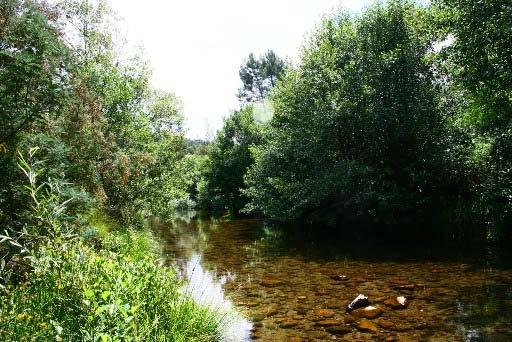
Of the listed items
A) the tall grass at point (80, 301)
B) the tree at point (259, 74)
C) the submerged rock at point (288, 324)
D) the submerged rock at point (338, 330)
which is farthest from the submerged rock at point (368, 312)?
the tree at point (259, 74)

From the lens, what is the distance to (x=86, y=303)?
365 centimetres

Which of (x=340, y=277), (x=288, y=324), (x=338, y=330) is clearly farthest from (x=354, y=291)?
(x=288, y=324)

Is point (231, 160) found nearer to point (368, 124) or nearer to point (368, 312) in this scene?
point (368, 124)

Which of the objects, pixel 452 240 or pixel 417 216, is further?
pixel 417 216

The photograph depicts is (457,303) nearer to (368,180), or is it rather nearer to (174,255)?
(368,180)

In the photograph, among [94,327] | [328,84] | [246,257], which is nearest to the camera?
[94,327]

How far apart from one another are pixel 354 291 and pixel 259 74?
58852mm

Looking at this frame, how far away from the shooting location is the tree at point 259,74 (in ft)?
211

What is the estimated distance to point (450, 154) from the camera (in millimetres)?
16938

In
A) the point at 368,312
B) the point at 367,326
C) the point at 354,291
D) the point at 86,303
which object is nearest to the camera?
the point at 86,303

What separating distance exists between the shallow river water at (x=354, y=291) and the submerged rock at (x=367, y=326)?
3 centimetres

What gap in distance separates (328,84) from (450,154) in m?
7.20

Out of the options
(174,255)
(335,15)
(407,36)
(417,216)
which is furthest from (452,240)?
(335,15)

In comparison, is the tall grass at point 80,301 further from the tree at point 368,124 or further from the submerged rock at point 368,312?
the tree at point 368,124
